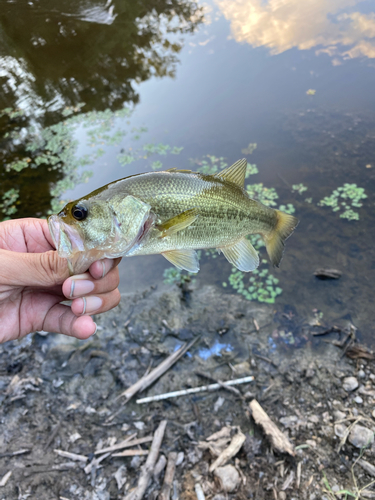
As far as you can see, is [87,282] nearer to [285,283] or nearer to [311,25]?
[285,283]

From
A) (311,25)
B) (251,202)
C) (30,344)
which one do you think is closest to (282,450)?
(251,202)

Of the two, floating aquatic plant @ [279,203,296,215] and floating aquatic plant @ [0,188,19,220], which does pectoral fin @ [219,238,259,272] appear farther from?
floating aquatic plant @ [0,188,19,220]

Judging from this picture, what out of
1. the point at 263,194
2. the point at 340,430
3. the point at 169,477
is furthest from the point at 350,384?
the point at 263,194

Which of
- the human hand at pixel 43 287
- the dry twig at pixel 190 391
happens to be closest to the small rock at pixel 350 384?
the dry twig at pixel 190 391

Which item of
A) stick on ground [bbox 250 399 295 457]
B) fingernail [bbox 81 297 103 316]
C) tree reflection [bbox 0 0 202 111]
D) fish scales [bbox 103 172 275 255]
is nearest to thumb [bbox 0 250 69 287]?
fingernail [bbox 81 297 103 316]

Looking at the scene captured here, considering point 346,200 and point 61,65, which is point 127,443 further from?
point 61,65

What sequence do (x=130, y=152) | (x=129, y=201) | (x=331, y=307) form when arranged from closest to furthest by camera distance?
(x=129, y=201), (x=331, y=307), (x=130, y=152)

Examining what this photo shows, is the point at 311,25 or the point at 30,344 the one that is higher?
the point at 311,25
